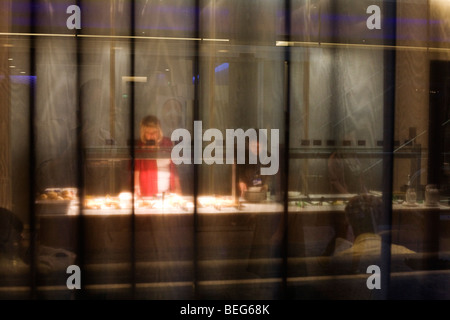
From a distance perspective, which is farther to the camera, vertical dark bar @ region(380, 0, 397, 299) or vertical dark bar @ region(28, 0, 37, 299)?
vertical dark bar @ region(380, 0, 397, 299)

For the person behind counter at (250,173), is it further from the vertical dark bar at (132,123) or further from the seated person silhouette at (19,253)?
the seated person silhouette at (19,253)

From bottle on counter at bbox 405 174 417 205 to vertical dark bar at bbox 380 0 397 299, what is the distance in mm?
78

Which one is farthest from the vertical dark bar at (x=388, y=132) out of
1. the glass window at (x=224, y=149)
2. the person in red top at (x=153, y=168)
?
the person in red top at (x=153, y=168)

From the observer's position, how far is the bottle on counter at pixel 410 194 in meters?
2.30

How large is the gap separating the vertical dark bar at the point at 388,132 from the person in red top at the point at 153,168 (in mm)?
924

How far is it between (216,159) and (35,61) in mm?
814

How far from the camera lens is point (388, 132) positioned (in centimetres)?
230

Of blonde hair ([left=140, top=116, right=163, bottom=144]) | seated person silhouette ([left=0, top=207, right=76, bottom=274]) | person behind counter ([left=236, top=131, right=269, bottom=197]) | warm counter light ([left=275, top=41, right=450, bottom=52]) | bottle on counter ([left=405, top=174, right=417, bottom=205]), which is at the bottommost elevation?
seated person silhouette ([left=0, top=207, right=76, bottom=274])

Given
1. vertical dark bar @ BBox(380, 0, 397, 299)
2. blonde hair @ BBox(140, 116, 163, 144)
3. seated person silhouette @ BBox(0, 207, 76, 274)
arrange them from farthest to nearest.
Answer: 1. vertical dark bar @ BBox(380, 0, 397, 299)
2. blonde hair @ BBox(140, 116, 163, 144)
3. seated person silhouette @ BBox(0, 207, 76, 274)

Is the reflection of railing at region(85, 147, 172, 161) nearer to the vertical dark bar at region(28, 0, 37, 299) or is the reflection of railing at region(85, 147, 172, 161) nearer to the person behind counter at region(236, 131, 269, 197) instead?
the vertical dark bar at region(28, 0, 37, 299)

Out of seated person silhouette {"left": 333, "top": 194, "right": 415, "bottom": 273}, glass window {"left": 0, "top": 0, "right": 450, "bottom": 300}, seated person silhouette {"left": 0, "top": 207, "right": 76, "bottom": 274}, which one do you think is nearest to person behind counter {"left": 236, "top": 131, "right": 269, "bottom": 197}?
glass window {"left": 0, "top": 0, "right": 450, "bottom": 300}

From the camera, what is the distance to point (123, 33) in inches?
82.6

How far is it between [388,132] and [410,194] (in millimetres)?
292

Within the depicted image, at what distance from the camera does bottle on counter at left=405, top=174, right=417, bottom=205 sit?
230 centimetres
